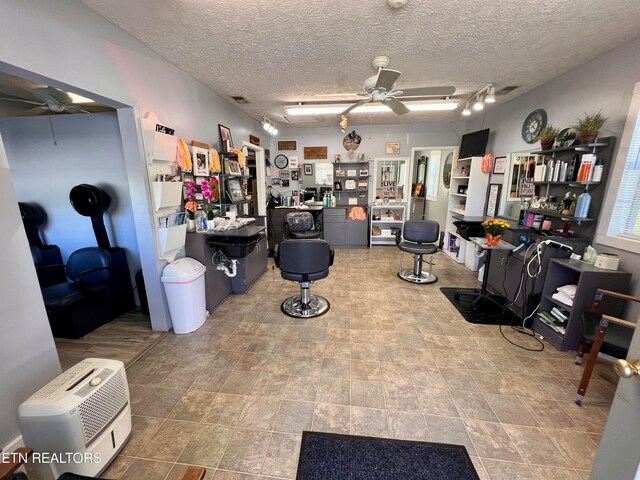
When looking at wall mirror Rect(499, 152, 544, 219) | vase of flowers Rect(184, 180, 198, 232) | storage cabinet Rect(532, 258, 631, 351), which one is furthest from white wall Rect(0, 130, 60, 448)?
wall mirror Rect(499, 152, 544, 219)

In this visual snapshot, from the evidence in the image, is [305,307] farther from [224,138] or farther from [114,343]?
[224,138]

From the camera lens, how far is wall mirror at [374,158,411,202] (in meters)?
5.83

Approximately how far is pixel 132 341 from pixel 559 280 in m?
4.22

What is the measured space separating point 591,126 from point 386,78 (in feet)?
6.58

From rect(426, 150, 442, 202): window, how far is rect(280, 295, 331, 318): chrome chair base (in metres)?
4.49

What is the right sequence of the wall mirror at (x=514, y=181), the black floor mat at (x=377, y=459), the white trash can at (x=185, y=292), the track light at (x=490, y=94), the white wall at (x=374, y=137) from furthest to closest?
the white wall at (x=374, y=137), the wall mirror at (x=514, y=181), the track light at (x=490, y=94), the white trash can at (x=185, y=292), the black floor mat at (x=377, y=459)

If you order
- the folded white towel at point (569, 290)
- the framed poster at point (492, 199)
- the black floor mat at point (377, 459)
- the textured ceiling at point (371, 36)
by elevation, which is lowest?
the black floor mat at point (377, 459)

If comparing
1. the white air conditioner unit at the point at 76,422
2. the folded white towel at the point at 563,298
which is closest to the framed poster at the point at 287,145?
the folded white towel at the point at 563,298

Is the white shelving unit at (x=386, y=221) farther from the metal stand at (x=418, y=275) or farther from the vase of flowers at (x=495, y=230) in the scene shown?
the vase of flowers at (x=495, y=230)

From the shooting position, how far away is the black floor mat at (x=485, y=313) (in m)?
2.86

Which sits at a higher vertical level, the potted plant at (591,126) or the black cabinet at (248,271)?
the potted plant at (591,126)

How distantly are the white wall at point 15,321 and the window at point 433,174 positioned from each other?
667 centimetres

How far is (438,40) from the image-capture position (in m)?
2.20

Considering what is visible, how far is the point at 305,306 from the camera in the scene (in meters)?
3.07
